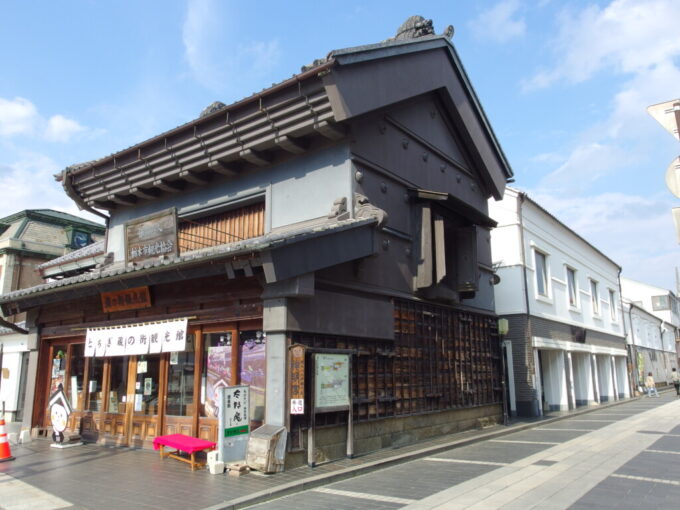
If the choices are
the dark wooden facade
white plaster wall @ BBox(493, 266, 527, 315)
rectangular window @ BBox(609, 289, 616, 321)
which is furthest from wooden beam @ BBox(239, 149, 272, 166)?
rectangular window @ BBox(609, 289, 616, 321)

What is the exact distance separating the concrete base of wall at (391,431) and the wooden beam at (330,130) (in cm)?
609

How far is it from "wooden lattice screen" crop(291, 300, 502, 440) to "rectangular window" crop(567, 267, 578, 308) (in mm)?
10944

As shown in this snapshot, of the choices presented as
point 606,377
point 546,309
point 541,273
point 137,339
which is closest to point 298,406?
point 137,339

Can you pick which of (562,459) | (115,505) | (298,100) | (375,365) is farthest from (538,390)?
(115,505)

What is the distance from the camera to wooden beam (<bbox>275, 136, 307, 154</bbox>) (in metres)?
11.5

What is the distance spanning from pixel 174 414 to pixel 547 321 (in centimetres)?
1603

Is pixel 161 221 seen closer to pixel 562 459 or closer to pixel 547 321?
pixel 562 459

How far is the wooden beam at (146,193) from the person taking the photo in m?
14.6

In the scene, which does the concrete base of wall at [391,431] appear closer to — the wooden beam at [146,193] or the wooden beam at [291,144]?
the wooden beam at [291,144]

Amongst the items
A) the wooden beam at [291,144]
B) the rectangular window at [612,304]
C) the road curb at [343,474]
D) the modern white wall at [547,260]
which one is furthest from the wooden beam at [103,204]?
the rectangular window at [612,304]

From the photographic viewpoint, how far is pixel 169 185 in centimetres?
1412

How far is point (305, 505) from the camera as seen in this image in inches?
281

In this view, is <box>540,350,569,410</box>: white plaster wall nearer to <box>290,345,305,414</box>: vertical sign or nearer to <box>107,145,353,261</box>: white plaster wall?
<box>107,145,353,261</box>: white plaster wall

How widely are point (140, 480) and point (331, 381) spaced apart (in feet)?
11.9
